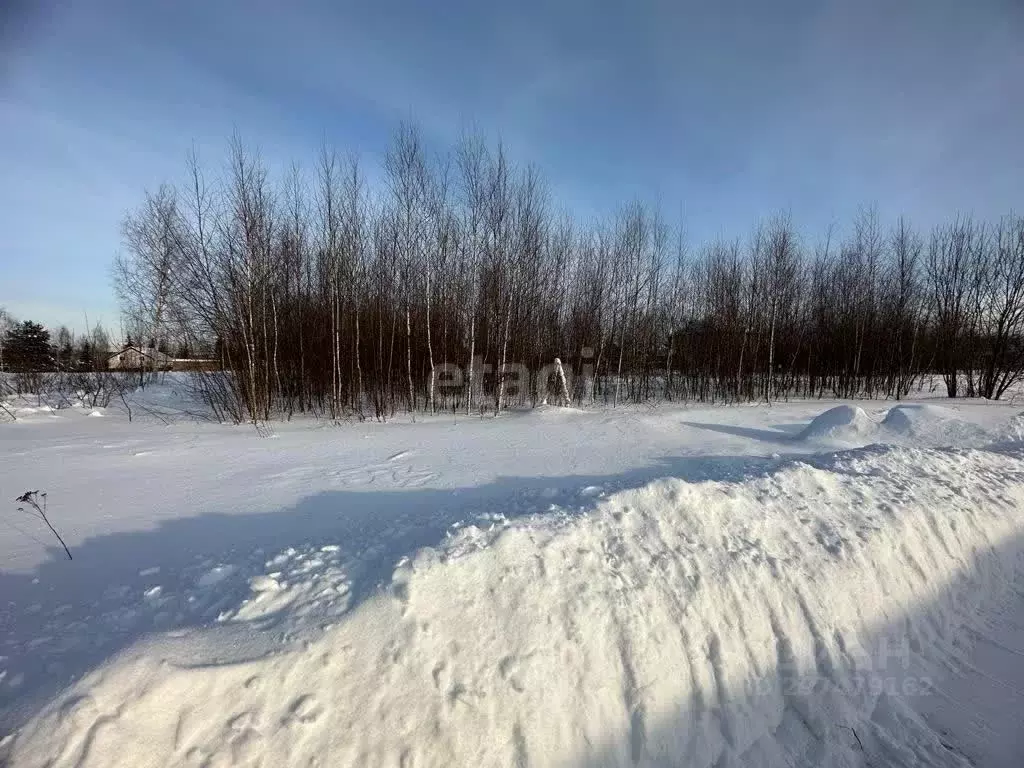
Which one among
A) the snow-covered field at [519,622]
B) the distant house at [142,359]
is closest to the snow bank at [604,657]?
the snow-covered field at [519,622]

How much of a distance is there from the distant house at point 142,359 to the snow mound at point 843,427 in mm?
26220

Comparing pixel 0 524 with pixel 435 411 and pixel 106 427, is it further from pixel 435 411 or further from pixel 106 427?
pixel 435 411

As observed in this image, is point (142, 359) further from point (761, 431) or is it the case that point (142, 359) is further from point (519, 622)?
point (761, 431)

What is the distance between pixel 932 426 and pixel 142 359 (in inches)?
1138

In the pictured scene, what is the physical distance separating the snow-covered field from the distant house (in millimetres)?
18466

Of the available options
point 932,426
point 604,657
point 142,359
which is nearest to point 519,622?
point 604,657

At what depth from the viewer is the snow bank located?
76.3 inches

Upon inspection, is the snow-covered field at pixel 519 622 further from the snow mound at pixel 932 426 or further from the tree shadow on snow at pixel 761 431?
the snow mound at pixel 932 426

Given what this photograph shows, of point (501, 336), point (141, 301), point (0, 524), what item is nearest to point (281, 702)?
point (0, 524)

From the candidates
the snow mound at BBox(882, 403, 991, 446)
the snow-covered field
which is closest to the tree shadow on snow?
the snow mound at BBox(882, 403, 991, 446)

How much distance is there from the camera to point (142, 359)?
65.3 feet

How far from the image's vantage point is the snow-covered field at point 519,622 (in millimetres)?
2020

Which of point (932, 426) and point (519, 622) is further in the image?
point (932, 426)

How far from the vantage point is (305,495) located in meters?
5.29
